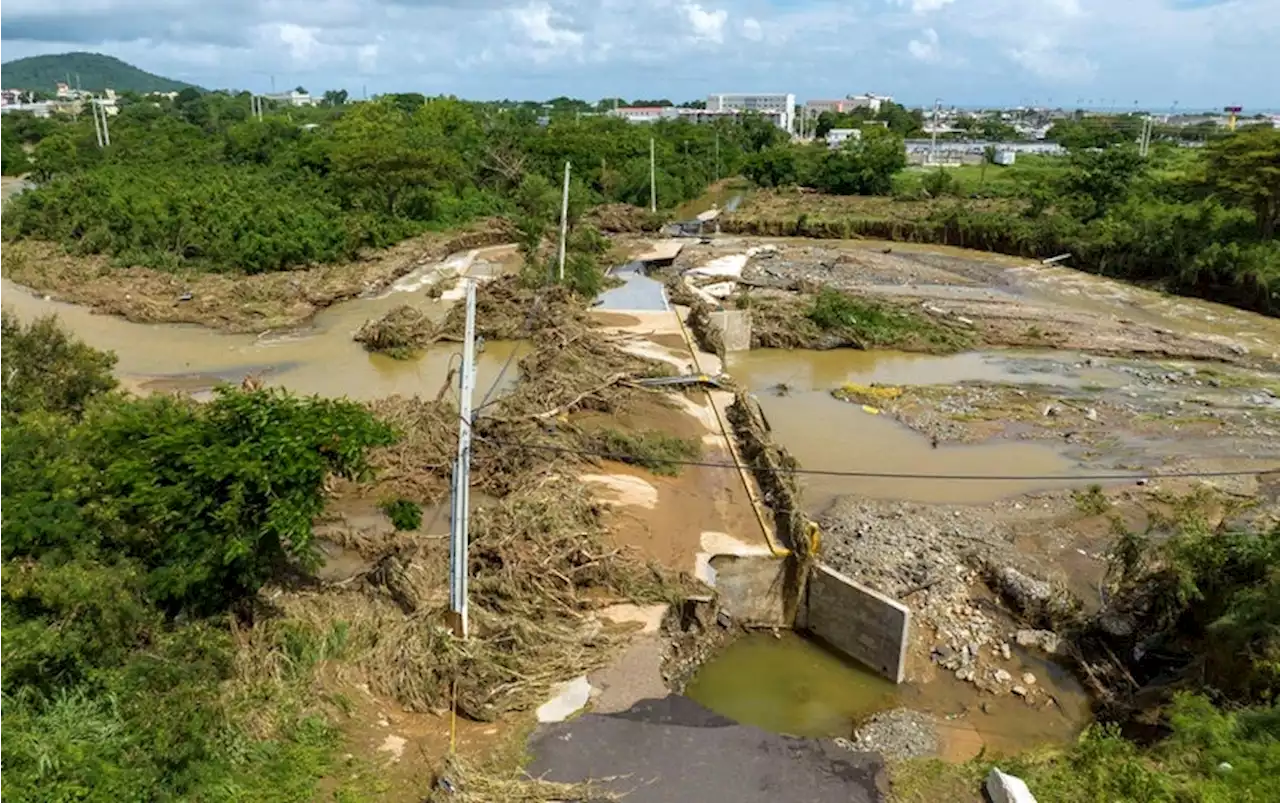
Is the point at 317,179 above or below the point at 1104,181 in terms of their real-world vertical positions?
below

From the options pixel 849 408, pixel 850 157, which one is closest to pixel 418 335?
pixel 849 408

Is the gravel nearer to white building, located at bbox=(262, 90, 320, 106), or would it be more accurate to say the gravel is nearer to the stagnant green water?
the stagnant green water

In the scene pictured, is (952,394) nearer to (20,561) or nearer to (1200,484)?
(1200,484)

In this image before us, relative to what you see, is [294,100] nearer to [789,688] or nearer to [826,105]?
[826,105]

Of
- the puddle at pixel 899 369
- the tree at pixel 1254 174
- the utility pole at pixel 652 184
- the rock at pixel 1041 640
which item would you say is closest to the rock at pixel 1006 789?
the rock at pixel 1041 640

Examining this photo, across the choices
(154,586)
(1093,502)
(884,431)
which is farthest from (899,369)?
(154,586)

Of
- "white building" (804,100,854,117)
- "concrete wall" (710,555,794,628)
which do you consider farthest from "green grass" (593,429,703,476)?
"white building" (804,100,854,117)

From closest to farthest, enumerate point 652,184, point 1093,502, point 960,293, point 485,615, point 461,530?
point 461,530 < point 485,615 < point 1093,502 < point 960,293 < point 652,184
